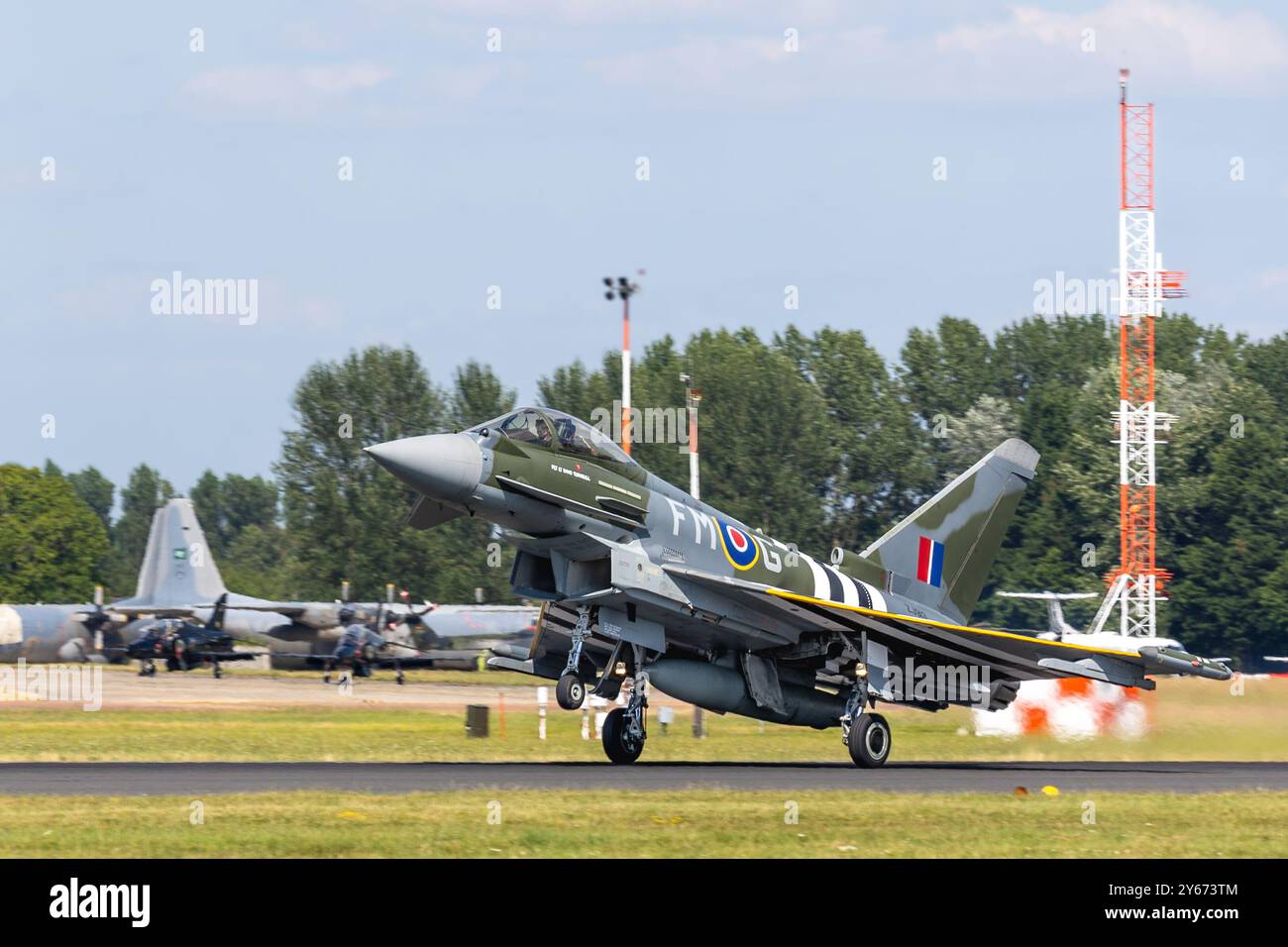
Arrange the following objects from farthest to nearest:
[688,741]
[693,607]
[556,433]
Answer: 1. [688,741]
2. [693,607]
3. [556,433]

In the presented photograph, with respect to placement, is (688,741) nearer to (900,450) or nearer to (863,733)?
(863,733)

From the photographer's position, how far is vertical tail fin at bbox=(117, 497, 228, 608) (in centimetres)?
6650

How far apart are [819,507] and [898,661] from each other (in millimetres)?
59413

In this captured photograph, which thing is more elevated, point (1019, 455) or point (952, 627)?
point (1019, 455)

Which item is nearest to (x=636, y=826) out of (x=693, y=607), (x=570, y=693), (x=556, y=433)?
(x=570, y=693)

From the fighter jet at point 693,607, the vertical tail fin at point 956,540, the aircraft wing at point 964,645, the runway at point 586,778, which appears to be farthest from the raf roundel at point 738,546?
the vertical tail fin at point 956,540

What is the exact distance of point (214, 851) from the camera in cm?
1188

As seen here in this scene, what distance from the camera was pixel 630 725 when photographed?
21625 mm

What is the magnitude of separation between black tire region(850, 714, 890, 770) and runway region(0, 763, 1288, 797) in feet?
0.77

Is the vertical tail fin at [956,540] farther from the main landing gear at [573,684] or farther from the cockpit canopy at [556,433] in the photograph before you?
the main landing gear at [573,684]

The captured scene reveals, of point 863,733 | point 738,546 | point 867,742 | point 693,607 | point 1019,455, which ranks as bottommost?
point 867,742

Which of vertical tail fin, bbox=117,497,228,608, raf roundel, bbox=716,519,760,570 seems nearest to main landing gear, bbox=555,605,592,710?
raf roundel, bbox=716,519,760,570

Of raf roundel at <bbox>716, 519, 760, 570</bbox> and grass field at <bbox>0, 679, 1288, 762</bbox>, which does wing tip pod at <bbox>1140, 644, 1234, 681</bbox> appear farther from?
raf roundel at <bbox>716, 519, 760, 570</bbox>
